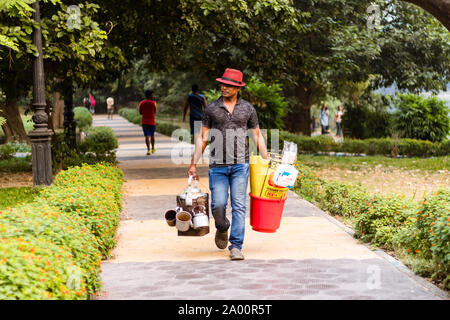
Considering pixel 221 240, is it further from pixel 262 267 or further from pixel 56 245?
pixel 56 245

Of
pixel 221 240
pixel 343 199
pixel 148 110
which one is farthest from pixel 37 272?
pixel 148 110

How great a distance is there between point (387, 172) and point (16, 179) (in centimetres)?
964

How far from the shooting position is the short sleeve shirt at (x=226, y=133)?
6.91 meters

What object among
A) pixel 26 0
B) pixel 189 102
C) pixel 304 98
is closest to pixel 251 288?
pixel 26 0

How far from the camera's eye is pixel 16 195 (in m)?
11.1

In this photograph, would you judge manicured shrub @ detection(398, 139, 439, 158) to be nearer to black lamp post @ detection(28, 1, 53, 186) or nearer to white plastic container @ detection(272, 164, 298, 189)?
black lamp post @ detection(28, 1, 53, 186)

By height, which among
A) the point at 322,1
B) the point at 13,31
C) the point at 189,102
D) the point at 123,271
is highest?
the point at 322,1

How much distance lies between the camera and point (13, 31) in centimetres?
1052

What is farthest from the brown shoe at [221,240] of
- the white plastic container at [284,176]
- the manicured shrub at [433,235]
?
the manicured shrub at [433,235]

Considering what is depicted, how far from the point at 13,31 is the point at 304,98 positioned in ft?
55.3

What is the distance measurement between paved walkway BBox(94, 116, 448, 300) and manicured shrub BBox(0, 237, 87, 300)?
0.81 m

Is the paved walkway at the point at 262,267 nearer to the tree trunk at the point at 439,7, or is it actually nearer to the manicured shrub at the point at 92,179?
the manicured shrub at the point at 92,179

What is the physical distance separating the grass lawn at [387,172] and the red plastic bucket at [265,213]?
650cm
